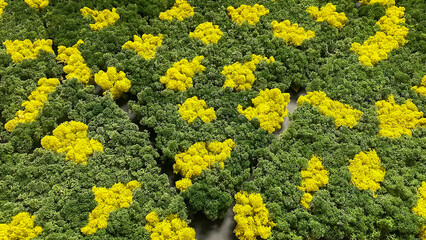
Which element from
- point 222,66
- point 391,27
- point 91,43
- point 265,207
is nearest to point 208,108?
point 222,66

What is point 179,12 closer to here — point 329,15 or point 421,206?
point 329,15

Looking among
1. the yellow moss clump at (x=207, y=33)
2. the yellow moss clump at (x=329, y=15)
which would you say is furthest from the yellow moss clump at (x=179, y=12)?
the yellow moss clump at (x=329, y=15)

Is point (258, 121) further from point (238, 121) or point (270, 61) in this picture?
point (270, 61)

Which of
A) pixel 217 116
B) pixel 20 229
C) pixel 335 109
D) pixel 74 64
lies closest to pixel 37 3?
pixel 74 64

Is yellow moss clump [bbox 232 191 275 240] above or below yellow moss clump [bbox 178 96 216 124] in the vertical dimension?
below

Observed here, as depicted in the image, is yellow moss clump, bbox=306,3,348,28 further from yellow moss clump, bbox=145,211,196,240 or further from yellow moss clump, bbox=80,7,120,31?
yellow moss clump, bbox=145,211,196,240

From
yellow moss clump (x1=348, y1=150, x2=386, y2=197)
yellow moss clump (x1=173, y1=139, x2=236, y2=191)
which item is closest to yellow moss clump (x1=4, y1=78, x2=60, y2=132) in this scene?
yellow moss clump (x1=173, y1=139, x2=236, y2=191)

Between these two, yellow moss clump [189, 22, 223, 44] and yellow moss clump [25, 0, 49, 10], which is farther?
yellow moss clump [25, 0, 49, 10]
